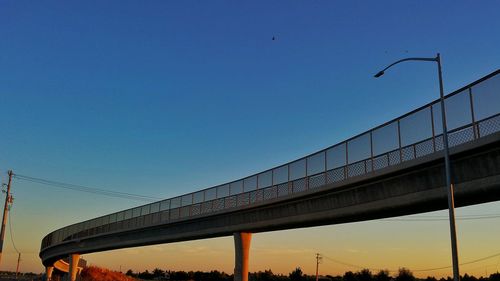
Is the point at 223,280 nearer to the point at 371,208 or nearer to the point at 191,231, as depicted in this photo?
the point at 191,231

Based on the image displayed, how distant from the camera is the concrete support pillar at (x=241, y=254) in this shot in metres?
42.8

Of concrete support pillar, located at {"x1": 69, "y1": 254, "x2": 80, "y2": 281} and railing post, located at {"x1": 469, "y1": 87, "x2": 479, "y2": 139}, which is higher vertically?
railing post, located at {"x1": 469, "y1": 87, "x2": 479, "y2": 139}

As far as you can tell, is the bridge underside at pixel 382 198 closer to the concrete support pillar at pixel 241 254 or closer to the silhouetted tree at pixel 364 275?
the concrete support pillar at pixel 241 254

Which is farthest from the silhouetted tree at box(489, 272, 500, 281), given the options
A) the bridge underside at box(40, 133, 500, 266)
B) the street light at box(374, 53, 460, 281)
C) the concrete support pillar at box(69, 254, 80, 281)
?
the street light at box(374, 53, 460, 281)

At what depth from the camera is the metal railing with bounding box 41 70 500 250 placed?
72.3 ft

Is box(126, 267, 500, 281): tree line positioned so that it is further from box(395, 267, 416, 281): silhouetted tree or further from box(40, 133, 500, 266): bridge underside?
box(40, 133, 500, 266): bridge underside

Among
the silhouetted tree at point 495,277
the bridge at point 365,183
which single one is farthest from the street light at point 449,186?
the silhouetted tree at point 495,277

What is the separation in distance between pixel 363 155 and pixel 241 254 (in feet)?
59.5

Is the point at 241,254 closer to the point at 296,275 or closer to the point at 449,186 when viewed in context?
the point at 449,186

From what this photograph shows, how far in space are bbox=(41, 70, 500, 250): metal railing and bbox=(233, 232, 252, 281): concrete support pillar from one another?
273 cm

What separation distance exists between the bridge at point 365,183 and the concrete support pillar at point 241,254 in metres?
0.09

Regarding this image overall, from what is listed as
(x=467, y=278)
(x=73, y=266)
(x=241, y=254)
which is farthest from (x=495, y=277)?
(x=241, y=254)

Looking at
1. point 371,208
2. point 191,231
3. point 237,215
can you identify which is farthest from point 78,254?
point 371,208

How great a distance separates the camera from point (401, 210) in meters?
27.7
